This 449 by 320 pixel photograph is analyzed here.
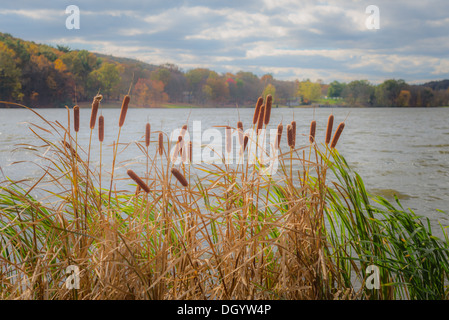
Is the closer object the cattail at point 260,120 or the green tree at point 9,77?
the cattail at point 260,120

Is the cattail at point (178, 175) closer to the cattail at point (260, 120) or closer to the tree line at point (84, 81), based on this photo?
the cattail at point (260, 120)

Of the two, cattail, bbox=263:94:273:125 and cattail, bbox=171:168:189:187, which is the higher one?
cattail, bbox=263:94:273:125

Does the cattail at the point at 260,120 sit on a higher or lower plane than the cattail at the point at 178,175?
higher

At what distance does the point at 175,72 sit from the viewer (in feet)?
160

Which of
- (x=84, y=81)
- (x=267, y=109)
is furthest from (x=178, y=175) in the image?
(x=84, y=81)

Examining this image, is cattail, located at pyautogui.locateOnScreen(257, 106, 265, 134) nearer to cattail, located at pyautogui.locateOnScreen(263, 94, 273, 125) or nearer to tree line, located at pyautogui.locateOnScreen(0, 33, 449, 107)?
cattail, located at pyautogui.locateOnScreen(263, 94, 273, 125)

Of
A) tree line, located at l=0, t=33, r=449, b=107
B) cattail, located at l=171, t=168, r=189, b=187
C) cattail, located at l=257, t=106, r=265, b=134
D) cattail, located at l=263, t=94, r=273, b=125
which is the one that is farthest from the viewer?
tree line, located at l=0, t=33, r=449, b=107

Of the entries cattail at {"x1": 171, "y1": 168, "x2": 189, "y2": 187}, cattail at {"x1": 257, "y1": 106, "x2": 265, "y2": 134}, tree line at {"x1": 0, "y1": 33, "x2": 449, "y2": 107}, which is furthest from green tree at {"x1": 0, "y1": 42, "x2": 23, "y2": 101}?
cattail at {"x1": 171, "y1": 168, "x2": 189, "y2": 187}

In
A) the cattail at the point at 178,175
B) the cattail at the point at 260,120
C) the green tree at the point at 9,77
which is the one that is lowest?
the cattail at the point at 178,175

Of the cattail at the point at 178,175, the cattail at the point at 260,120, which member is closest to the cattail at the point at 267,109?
the cattail at the point at 260,120

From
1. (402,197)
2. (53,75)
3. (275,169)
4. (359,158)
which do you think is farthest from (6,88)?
(275,169)

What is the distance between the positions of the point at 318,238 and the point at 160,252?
0.81m

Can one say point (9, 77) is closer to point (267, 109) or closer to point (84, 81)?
point (84, 81)
